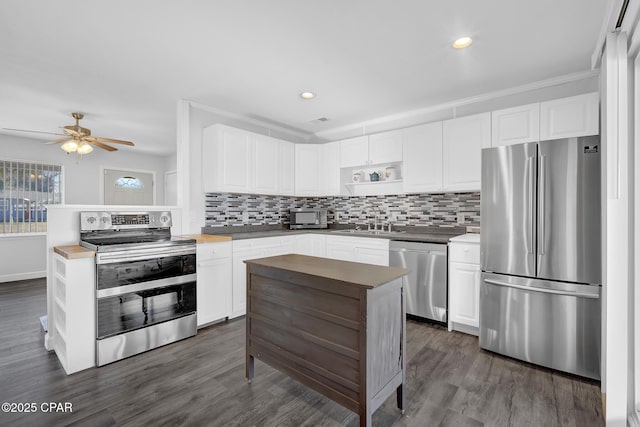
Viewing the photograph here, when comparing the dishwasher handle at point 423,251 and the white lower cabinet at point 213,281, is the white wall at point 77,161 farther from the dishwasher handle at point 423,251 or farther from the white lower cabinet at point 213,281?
the dishwasher handle at point 423,251

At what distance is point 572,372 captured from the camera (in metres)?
2.26

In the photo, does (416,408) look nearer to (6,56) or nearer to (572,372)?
(572,372)

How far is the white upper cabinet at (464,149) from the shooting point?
325 centimetres

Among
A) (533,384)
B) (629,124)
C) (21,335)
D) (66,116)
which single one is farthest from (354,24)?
(66,116)

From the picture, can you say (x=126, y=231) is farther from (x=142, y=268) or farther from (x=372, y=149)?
(x=372, y=149)

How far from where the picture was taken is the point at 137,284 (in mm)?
2613

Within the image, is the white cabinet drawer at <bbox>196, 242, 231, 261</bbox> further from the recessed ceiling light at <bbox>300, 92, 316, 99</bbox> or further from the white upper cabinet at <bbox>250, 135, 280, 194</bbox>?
the recessed ceiling light at <bbox>300, 92, 316, 99</bbox>

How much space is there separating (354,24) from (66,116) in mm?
4411

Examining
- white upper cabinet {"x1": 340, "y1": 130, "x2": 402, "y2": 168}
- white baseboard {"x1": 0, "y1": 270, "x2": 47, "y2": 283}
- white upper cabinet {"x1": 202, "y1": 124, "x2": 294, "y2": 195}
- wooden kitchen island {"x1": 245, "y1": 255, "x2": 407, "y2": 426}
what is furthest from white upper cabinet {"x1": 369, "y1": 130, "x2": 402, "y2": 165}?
white baseboard {"x1": 0, "y1": 270, "x2": 47, "y2": 283}

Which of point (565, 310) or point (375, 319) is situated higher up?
point (375, 319)

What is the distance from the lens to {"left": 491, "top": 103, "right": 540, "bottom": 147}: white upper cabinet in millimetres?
2936

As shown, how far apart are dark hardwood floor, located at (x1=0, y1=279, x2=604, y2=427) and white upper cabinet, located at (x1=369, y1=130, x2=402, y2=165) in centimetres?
230

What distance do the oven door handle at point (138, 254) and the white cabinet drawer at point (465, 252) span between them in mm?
2617

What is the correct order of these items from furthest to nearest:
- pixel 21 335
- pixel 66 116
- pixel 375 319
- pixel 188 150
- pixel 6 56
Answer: pixel 66 116, pixel 188 150, pixel 21 335, pixel 6 56, pixel 375 319
